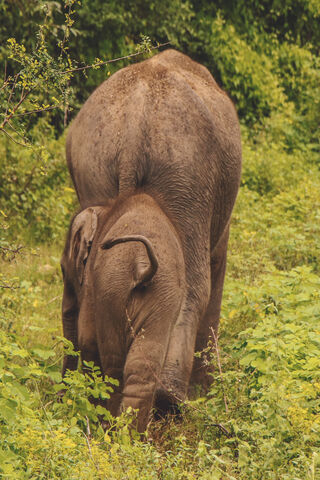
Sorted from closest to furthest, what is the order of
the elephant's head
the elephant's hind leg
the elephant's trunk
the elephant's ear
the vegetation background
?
the vegetation background < the elephant's trunk < the elephant's head < the elephant's ear < the elephant's hind leg

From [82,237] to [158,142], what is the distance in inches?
25.1

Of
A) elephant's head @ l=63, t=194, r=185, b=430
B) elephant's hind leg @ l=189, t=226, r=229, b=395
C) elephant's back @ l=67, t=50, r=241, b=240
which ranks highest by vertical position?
elephant's back @ l=67, t=50, r=241, b=240

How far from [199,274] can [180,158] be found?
632mm

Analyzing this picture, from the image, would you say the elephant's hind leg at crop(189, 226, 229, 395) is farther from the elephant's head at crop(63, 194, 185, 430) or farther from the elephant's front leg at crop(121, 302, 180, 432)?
the elephant's front leg at crop(121, 302, 180, 432)

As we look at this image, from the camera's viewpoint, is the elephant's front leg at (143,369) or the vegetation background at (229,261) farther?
the elephant's front leg at (143,369)

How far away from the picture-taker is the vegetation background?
12.4ft

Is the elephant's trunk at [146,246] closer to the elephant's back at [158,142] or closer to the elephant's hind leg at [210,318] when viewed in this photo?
the elephant's back at [158,142]

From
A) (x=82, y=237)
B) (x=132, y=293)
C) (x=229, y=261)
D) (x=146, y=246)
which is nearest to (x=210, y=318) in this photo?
(x=82, y=237)

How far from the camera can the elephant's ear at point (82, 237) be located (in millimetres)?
4500

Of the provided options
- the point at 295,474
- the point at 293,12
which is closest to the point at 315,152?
the point at 293,12

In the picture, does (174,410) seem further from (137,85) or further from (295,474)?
(137,85)

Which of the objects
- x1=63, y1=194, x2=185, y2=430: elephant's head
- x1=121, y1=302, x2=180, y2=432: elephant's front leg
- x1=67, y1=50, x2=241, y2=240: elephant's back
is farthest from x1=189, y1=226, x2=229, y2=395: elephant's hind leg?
x1=121, y1=302, x2=180, y2=432: elephant's front leg

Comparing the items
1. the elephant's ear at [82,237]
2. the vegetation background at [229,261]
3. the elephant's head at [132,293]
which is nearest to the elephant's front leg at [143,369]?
the elephant's head at [132,293]

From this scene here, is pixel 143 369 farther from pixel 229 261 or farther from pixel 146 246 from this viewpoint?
pixel 229 261
